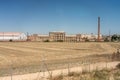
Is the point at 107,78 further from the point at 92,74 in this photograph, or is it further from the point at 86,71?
the point at 86,71

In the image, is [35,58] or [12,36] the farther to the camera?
[12,36]

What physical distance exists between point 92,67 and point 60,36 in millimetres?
156902

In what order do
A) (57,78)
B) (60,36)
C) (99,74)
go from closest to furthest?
(57,78) → (99,74) → (60,36)

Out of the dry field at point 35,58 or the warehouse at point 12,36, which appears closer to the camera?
the dry field at point 35,58

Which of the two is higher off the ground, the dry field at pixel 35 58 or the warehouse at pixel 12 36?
the warehouse at pixel 12 36

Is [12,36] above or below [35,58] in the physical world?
above

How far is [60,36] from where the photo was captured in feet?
578

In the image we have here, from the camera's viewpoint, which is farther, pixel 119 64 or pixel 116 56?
pixel 116 56

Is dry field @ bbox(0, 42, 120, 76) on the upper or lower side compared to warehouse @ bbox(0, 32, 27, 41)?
lower

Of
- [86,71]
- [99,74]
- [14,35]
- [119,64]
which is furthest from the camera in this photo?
[14,35]

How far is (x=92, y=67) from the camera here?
1947cm

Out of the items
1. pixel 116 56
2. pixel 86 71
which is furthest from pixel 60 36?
pixel 86 71

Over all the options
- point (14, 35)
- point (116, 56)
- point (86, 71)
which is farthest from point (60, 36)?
point (86, 71)

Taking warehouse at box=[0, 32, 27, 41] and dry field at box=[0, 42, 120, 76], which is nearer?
dry field at box=[0, 42, 120, 76]
